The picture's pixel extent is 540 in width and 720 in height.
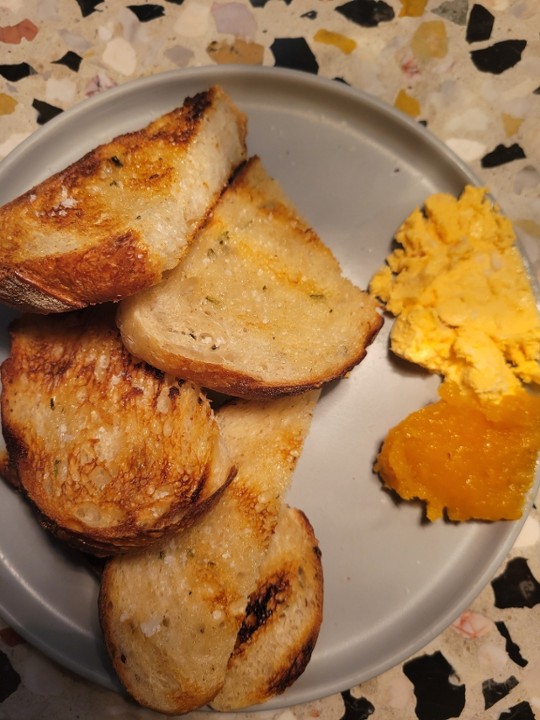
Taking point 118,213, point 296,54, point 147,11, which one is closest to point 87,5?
point 147,11

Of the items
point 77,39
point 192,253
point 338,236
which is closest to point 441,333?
point 338,236

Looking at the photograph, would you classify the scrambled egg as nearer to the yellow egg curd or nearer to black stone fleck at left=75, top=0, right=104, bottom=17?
the yellow egg curd

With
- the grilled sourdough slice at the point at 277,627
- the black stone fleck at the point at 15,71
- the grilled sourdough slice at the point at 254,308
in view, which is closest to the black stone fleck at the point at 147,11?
the black stone fleck at the point at 15,71

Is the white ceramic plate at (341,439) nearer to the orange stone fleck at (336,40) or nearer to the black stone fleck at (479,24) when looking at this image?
the orange stone fleck at (336,40)

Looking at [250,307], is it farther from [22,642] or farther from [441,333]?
[22,642]

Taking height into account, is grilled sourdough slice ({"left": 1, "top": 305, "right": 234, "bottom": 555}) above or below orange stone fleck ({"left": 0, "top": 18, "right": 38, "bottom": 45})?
below

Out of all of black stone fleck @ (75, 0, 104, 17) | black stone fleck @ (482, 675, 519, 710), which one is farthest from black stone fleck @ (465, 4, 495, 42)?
black stone fleck @ (482, 675, 519, 710)
